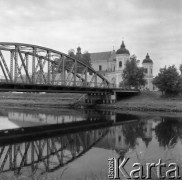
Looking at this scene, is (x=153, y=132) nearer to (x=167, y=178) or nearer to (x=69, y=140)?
(x=69, y=140)

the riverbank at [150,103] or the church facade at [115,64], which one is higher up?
the church facade at [115,64]

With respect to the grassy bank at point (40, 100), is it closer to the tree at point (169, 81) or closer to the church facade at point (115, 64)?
the church facade at point (115, 64)

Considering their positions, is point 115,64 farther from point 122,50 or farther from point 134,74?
point 134,74

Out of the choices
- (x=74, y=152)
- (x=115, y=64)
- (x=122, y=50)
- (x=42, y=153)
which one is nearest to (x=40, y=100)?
(x=122, y=50)

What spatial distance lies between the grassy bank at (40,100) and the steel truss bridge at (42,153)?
51.1m

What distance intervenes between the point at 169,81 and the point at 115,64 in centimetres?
4797

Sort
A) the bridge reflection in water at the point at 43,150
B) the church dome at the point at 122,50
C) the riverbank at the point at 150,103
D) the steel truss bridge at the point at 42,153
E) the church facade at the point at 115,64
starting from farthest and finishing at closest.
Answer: the church dome at the point at 122,50, the church facade at the point at 115,64, the riverbank at the point at 150,103, the steel truss bridge at the point at 42,153, the bridge reflection in water at the point at 43,150

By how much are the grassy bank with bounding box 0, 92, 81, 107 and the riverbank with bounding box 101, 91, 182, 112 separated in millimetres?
12679

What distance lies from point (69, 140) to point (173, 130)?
44.0 feet

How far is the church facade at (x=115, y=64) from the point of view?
347 feet

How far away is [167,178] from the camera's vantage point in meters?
11.3

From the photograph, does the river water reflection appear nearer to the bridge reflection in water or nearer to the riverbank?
the bridge reflection in water

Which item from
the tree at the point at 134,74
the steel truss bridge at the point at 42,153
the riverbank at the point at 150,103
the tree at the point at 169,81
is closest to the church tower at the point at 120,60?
the tree at the point at 134,74

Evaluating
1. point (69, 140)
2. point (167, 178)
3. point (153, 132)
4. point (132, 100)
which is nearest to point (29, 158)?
point (69, 140)
